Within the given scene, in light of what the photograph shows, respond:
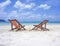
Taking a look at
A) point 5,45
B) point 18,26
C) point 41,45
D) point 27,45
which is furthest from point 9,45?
point 18,26

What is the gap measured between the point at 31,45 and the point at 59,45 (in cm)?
82

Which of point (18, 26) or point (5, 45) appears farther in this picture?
point (18, 26)

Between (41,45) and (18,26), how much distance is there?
553cm

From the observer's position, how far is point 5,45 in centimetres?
494

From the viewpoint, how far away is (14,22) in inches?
413

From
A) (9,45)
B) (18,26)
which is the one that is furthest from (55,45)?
(18,26)

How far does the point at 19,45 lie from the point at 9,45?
0.29m

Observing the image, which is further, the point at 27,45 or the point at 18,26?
the point at 18,26

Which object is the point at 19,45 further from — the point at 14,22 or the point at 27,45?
the point at 14,22

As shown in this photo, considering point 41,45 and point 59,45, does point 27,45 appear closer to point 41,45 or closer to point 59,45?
point 41,45

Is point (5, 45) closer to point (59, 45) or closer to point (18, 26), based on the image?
point (59, 45)

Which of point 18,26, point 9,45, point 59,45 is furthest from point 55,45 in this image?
point 18,26

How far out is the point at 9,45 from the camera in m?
4.93

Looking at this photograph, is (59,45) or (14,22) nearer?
(59,45)
